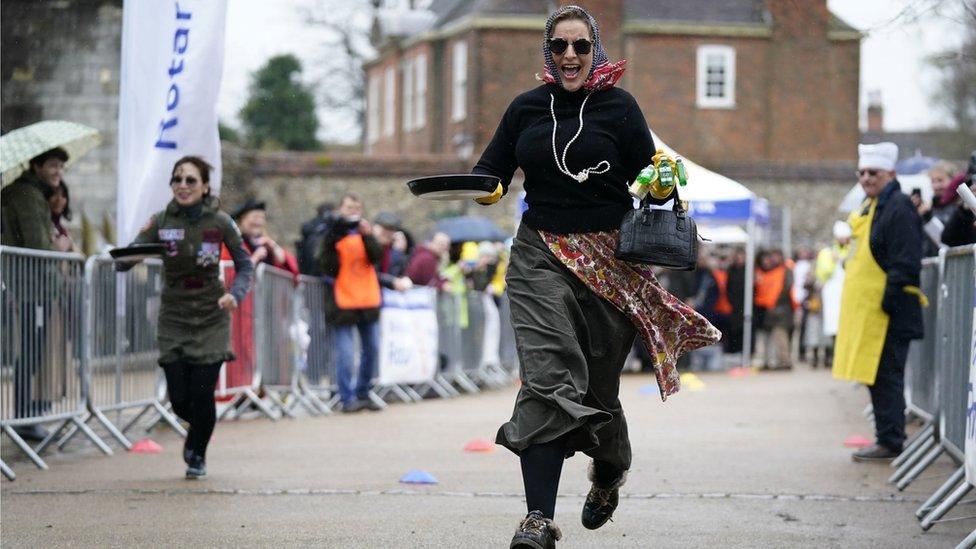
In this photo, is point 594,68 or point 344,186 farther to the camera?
point 344,186

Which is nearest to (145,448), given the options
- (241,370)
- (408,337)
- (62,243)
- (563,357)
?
(62,243)

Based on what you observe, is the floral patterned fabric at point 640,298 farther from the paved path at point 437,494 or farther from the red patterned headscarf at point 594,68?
the paved path at point 437,494

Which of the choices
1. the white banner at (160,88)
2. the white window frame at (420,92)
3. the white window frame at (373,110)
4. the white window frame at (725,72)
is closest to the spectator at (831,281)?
the white banner at (160,88)

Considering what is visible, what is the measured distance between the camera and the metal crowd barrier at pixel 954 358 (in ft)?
26.7

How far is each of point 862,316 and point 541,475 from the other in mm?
4928

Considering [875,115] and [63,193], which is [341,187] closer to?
[63,193]

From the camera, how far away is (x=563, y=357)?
244 inches

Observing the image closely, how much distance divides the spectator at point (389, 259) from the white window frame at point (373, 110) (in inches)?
1506

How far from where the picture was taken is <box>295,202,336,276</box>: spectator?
1561cm

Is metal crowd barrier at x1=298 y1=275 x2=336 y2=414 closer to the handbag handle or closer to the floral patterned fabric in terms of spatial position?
the floral patterned fabric

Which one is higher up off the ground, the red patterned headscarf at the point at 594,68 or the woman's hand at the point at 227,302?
the red patterned headscarf at the point at 594,68

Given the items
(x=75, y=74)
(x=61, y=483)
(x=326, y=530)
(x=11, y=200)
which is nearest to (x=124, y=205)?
(x=11, y=200)

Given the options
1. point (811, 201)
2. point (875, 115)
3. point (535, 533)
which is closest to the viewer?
point (535, 533)

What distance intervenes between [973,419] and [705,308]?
19.9m
